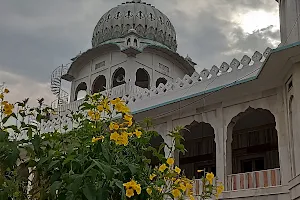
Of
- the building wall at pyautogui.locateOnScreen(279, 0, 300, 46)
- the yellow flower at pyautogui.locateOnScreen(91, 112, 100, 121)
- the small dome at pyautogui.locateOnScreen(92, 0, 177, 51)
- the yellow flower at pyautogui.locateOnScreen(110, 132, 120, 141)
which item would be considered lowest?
the yellow flower at pyautogui.locateOnScreen(110, 132, 120, 141)

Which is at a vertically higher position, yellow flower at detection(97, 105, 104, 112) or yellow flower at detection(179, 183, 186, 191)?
yellow flower at detection(97, 105, 104, 112)

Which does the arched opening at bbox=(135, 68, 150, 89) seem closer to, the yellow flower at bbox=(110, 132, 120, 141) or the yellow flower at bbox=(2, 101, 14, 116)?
the yellow flower at bbox=(2, 101, 14, 116)

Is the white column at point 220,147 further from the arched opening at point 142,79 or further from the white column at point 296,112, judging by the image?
the arched opening at point 142,79

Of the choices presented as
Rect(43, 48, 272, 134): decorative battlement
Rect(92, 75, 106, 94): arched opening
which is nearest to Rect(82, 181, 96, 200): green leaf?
Rect(43, 48, 272, 134): decorative battlement

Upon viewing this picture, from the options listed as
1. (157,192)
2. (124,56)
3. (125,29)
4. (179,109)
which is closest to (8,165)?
(157,192)

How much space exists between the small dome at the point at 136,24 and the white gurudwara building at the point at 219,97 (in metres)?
0.05

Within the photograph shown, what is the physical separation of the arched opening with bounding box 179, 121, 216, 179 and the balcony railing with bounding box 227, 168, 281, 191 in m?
3.60

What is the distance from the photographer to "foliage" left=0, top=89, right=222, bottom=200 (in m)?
2.81

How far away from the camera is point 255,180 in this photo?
10070mm

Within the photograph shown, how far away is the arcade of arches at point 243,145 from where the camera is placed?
12914 millimetres

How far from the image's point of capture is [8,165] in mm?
3004

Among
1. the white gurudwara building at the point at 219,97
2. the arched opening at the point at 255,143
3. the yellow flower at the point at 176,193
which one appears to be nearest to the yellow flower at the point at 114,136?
the yellow flower at the point at 176,193

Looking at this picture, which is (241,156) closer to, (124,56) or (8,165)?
(124,56)

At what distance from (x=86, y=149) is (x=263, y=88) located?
7.91m
